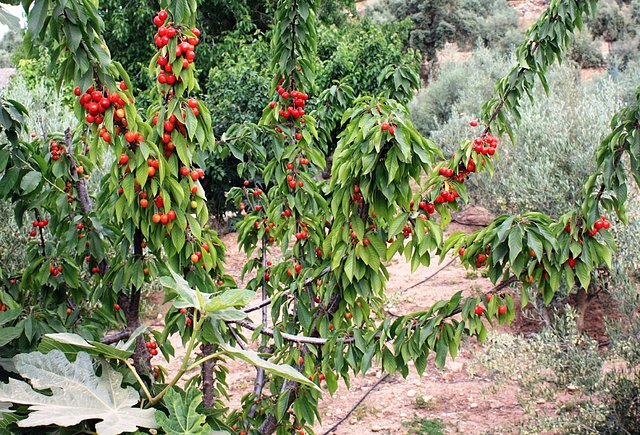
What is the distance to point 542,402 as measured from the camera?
4512 mm

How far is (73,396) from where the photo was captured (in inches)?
41.2

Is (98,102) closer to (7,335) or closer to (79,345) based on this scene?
(7,335)

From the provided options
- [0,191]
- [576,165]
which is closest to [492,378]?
[576,165]

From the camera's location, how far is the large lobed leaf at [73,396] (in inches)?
37.8

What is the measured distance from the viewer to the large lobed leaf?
959 mm

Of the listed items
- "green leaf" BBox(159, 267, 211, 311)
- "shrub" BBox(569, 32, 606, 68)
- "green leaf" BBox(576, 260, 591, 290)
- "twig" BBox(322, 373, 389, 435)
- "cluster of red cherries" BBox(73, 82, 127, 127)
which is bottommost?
"twig" BBox(322, 373, 389, 435)

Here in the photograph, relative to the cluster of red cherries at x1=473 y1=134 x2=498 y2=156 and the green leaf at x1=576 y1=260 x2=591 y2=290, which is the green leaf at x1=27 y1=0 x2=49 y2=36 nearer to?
the cluster of red cherries at x1=473 y1=134 x2=498 y2=156

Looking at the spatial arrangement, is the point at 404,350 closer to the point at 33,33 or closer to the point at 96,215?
the point at 96,215

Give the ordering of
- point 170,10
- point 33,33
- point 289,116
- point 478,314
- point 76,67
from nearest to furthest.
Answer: point 33,33
point 76,67
point 170,10
point 478,314
point 289,116

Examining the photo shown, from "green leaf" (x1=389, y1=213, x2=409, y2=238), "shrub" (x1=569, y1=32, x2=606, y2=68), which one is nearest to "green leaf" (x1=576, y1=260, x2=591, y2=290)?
"green leaf" (x1=389, y1=213, x2=409, y2=238)

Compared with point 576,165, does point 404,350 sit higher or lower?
higher

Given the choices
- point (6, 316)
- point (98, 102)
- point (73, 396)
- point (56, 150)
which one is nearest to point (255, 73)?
point (56, 150)

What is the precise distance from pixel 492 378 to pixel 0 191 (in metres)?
3.86

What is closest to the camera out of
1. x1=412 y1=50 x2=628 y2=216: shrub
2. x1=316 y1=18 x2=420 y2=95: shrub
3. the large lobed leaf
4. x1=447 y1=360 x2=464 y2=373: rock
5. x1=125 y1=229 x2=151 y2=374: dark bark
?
the large lobed leaf
